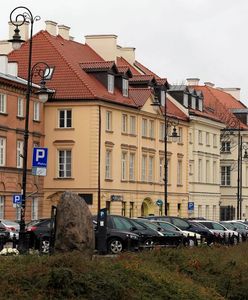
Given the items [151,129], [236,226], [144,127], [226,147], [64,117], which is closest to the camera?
[236,226]

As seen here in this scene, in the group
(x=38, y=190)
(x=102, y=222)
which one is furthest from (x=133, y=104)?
(x=102, y=222)

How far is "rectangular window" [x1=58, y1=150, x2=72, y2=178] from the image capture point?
7250cm

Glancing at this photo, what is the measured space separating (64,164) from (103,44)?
17166mm

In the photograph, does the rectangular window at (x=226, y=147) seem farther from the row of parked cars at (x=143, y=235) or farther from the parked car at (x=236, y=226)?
the row of parked cars at (x=143, y=235)

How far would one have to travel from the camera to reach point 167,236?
133 ft

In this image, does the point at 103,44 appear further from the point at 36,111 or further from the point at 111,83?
the point at 36,111

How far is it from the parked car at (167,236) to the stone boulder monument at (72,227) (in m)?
14.8

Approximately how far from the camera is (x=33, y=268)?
1677 cm

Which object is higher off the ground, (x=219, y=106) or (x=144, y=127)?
(x=219, y=106)

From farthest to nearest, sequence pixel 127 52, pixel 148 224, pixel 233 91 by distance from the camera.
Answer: pixel 233 91 → pixel 127 52 → pixel 148 224

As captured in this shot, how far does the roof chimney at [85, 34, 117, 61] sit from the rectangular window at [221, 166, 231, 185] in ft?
94.0

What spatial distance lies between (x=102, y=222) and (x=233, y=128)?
7876cm

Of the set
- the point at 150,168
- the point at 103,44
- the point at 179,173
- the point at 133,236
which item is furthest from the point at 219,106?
the point at 133,236

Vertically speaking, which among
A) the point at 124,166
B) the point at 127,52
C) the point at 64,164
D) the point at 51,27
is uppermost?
the point at 51,27
